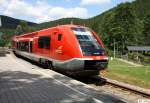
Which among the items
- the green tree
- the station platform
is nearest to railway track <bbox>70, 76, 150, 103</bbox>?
the station platform

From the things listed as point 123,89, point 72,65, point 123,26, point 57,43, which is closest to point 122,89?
point 123,89

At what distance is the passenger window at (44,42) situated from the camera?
2158 cm

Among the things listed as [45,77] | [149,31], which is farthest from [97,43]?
[149,31]

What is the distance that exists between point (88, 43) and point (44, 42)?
20.3 feet

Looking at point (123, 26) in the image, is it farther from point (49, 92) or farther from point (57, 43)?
point (49, 92)

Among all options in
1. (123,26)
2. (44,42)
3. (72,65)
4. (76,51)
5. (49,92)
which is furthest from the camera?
(123,26)

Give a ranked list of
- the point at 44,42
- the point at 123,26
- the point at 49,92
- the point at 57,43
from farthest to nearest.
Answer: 1. the point at 123,26
2. the point at 44,42
3. the point at 57,43
4. the point at 49,92

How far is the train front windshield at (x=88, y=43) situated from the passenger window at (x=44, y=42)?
3447 mm

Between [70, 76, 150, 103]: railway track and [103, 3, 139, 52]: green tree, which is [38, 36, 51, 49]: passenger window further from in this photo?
[103, 3, 139, 52]: green tree

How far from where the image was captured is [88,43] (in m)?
17.5

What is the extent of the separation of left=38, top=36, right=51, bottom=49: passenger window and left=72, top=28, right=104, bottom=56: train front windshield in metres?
3.45

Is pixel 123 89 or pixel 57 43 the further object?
pixel 57 43

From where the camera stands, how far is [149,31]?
352 ft

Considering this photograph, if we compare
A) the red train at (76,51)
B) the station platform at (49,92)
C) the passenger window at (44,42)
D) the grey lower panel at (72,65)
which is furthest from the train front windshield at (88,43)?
the passenger window at (44,42)
